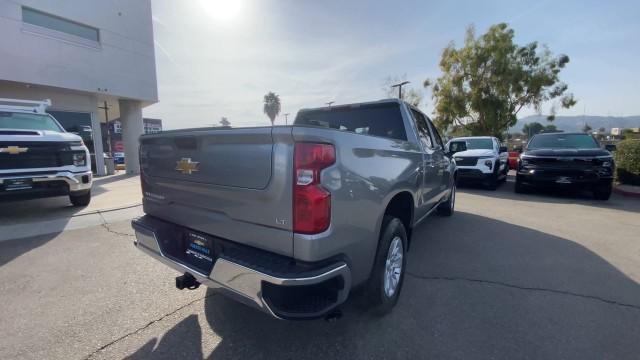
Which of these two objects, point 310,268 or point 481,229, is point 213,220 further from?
point 481,229

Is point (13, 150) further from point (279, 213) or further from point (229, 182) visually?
point (279, 213)

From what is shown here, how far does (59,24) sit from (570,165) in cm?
1833

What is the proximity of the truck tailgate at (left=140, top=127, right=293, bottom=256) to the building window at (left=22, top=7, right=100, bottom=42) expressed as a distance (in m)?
14.0

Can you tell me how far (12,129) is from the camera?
5.57 m

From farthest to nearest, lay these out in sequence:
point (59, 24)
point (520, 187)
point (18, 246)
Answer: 1. point (59, 24)
2. point (520, 187)
3. point (18, 246)

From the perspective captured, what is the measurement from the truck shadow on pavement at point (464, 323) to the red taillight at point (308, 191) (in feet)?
3.46

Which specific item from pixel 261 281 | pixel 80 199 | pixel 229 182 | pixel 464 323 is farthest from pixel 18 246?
pixel 464 323

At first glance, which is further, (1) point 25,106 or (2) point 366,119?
(1) point 25,106

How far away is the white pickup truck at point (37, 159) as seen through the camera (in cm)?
512

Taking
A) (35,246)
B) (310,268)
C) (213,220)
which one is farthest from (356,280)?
(35,246)

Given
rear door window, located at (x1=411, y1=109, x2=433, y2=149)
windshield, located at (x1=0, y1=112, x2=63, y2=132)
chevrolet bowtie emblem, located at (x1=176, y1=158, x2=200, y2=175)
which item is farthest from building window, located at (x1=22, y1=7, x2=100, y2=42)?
rear door window, located at (x1=411, y1=109, x2=433, y2=149)

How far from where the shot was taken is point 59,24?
39.4 feet

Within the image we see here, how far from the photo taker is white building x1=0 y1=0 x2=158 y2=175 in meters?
10.9

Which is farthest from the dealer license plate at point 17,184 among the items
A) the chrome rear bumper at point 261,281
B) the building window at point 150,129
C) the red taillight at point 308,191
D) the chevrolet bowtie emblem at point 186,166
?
the red taillight at point 308,191
